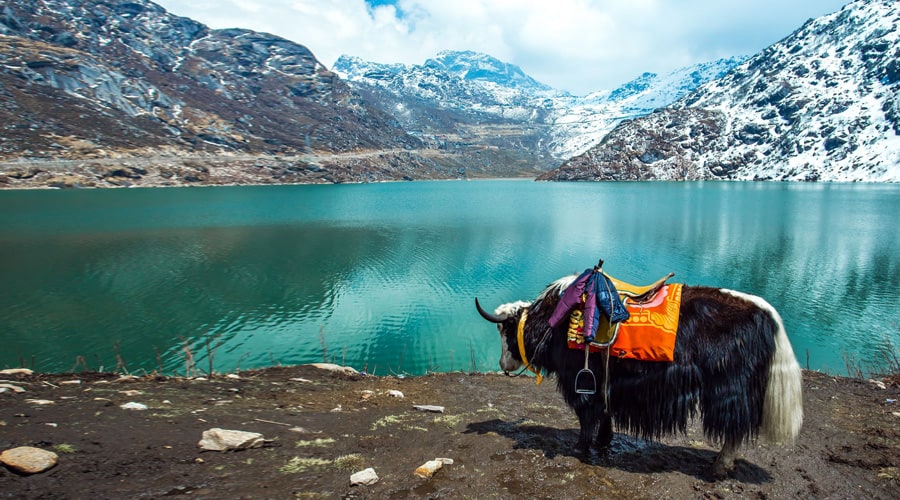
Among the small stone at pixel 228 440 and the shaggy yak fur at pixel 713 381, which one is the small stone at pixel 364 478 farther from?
the shaggy yak fur at pixel 713 381

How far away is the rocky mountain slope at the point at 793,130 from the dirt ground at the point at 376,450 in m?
144

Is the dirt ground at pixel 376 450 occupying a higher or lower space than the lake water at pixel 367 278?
higher

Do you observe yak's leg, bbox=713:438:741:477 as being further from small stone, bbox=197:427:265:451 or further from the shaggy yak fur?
small stone, bbox=197:427:265:451

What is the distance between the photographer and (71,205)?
54344 mm

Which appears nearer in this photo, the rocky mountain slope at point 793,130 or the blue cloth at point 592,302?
the blue cloth at point 592,302

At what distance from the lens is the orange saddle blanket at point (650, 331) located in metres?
4.11

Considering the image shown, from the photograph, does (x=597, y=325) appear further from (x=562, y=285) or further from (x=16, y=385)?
(x=16, y=385)

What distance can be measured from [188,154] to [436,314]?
407ft

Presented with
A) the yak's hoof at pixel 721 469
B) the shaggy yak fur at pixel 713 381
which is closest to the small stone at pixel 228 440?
the shaggy yak fur at pixel 713 381

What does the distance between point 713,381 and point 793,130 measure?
181m

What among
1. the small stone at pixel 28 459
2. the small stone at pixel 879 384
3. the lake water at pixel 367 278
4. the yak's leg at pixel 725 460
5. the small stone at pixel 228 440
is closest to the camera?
the small stone at pixel 28 459

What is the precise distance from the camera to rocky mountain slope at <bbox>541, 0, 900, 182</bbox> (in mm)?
129125

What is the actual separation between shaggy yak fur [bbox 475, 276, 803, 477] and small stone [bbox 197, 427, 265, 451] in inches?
123

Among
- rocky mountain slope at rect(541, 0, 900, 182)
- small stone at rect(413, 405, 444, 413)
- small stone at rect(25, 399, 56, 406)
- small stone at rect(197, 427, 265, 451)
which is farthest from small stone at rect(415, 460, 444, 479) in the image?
rocky mountain slope at rect(541, 0, 900, 182)
